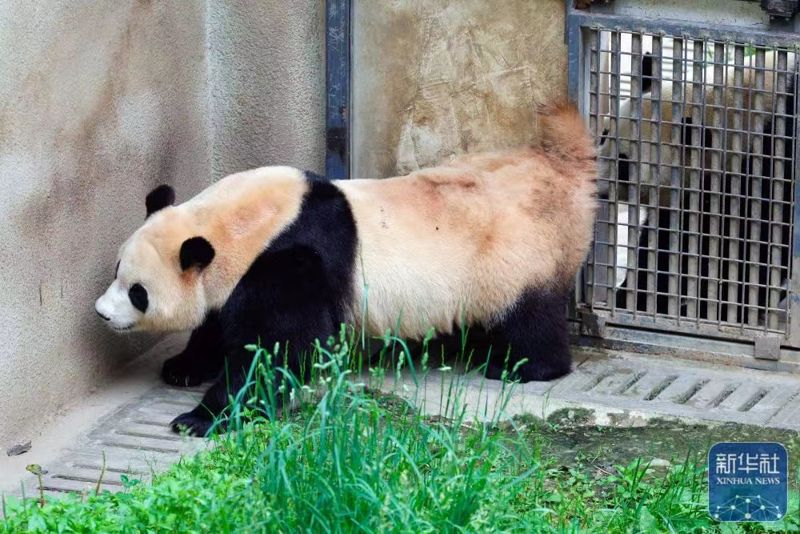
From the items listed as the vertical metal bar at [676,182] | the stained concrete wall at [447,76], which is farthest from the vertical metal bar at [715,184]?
the stained concrete wall at [447,76]

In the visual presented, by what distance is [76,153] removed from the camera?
5.99 meters

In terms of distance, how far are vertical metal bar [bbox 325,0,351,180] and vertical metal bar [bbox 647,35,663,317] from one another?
57.0 inches

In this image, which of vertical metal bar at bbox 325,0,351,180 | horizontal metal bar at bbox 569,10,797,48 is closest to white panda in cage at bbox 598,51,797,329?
horizontal metal bar at bbox 569,10,797,48

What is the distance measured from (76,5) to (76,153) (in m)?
0.61

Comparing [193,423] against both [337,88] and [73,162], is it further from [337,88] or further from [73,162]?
[337,88]

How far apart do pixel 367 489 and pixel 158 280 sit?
2.23 metres

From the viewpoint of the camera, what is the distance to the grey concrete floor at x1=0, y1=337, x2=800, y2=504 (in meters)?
5.49

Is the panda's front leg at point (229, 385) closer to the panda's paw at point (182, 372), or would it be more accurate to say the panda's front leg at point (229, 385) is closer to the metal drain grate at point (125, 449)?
the metal drain grate at point (125, 449)

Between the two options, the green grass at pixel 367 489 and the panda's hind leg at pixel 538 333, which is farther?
the panda's hind leg at pixel 538 333

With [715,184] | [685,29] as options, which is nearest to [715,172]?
[715,184]

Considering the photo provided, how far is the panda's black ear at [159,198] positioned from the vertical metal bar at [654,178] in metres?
2.18

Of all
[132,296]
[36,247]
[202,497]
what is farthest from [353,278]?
[202,497]

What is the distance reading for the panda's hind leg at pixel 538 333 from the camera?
6273mm

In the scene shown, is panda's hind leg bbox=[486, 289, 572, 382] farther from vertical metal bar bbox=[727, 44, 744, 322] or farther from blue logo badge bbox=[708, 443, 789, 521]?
blue logo badge bbox=[708, 443, 789, 521]
